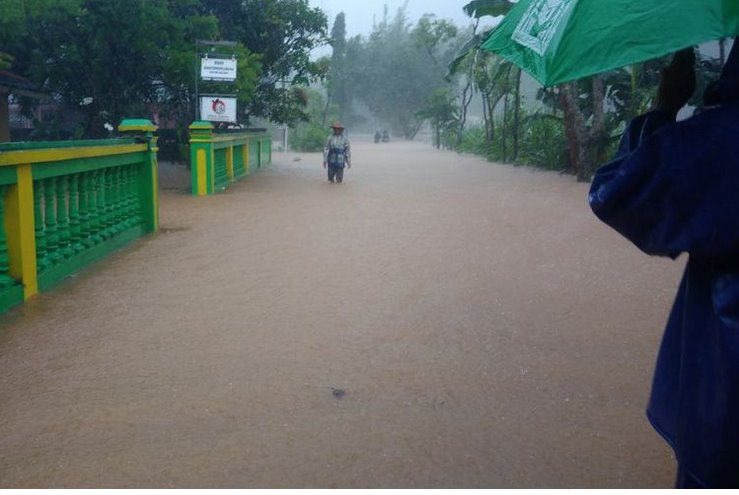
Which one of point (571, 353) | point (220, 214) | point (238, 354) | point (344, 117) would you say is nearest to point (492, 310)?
point (571, 353)

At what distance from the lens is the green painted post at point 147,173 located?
9.07 metres

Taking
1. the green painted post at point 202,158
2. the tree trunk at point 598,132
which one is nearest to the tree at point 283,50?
the green painted post at point 202,158

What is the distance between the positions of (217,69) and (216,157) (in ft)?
A: 5.74

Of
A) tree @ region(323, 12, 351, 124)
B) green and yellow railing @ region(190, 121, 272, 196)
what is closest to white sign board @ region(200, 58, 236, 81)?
green and yellow railing @ region(190, 121, 272, 196)

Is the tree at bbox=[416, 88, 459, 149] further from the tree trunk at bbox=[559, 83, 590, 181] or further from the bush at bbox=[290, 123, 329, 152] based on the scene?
the tree trunk at bbox=[559, 83, 590, 181]

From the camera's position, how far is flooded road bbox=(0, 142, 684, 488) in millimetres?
3264

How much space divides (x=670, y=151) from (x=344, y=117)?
231 feet

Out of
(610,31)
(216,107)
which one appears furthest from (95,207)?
(216,107)

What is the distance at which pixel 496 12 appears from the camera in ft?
59.5

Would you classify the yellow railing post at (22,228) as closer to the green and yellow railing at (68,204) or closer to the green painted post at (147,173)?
the green and yellow railing at (68,204)

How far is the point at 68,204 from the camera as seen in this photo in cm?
662

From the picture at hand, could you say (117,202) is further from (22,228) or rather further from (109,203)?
(22,228)

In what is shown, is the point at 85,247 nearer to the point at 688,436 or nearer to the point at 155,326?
the point at 155,326

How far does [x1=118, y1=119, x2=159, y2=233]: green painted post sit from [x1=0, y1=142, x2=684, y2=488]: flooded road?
53cm
